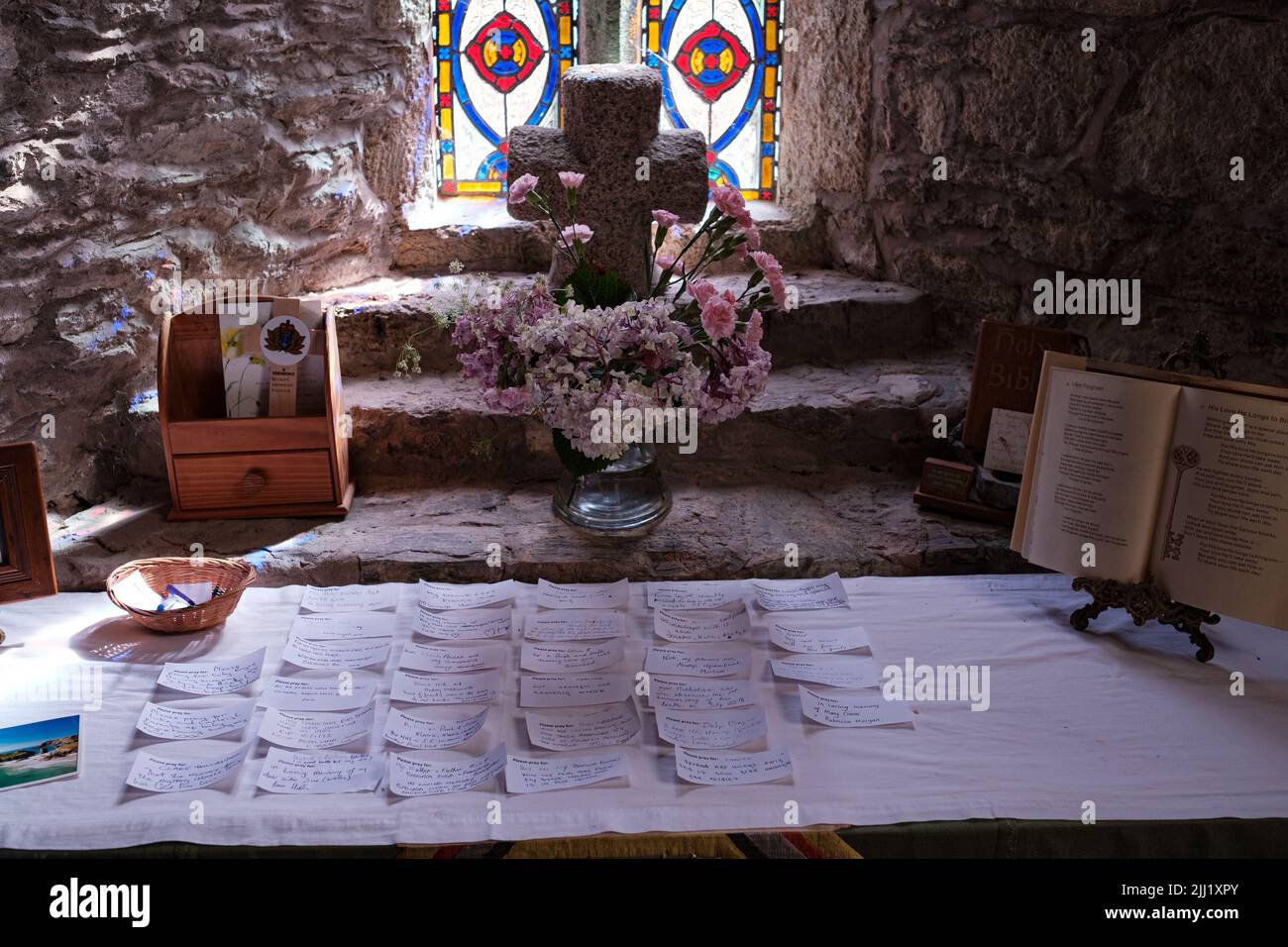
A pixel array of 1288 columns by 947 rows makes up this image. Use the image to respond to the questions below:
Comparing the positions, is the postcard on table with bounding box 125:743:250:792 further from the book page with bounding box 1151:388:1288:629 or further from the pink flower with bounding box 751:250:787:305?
the book page with bounding box 1151:388:1288:629

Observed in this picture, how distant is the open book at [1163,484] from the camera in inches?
62.8

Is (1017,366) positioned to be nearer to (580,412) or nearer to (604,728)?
(580,412)

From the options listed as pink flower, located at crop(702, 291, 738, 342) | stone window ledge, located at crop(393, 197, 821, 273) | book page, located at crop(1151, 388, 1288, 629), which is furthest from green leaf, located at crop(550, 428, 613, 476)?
stone window ledge, located at crop(393, 197, 821, 273)

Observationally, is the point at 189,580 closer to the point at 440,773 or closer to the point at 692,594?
the point at 440,773

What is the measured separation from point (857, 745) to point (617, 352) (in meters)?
0.72

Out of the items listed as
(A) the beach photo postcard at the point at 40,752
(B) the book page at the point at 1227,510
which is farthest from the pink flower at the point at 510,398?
(B) the book page at the point at 1227,510

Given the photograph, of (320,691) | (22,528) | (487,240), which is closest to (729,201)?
(320,691)

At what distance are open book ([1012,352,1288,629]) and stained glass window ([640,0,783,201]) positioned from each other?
5.54 feet

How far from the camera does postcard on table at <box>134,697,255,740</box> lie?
4.79 ft

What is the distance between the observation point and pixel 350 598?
1.83m

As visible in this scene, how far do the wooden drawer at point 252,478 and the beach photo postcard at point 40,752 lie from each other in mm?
763

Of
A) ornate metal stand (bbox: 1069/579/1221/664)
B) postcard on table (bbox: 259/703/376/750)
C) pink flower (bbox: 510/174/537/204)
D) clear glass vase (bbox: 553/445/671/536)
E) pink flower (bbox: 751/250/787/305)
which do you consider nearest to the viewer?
postcard on table (bbox: 259/703/376/750)

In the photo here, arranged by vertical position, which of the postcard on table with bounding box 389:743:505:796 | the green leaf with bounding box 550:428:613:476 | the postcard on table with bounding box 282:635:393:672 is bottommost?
the postcard on table with bounding box 389:743:505:796
